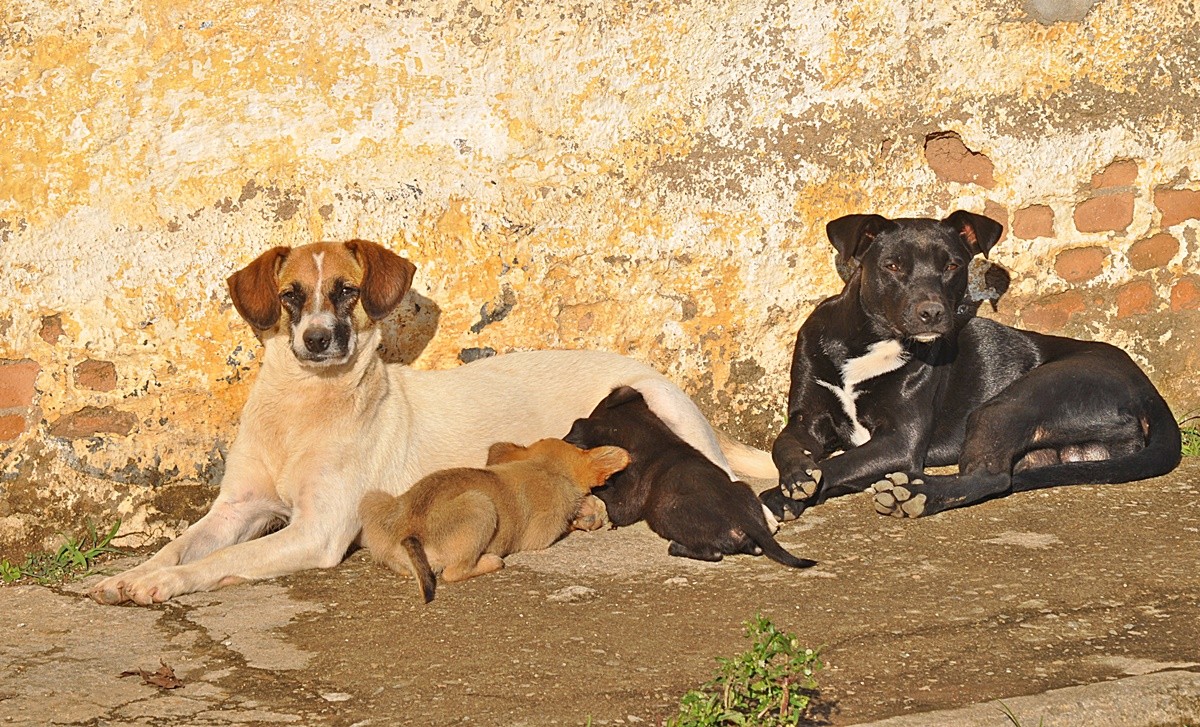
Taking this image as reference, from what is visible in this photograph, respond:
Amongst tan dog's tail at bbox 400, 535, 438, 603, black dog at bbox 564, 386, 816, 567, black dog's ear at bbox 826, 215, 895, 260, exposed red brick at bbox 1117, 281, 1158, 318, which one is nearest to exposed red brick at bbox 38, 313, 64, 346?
tan dog's tail at bbox 400, 535, 438, 603

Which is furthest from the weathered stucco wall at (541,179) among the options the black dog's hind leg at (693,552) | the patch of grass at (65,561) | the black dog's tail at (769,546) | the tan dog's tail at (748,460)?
the black dog's tail at (769,546)

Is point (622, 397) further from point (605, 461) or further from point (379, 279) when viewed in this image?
point (379, 279)

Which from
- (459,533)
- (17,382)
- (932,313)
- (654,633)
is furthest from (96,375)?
(932,313)

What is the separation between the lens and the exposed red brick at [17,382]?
563 centimetres

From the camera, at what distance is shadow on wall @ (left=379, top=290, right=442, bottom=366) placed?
6.16 metres

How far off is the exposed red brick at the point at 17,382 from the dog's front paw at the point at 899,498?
142 inches

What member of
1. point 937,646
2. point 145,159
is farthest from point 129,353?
point 937,646

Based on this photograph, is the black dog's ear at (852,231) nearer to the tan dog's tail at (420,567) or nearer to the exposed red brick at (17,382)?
the tan dog's tail at (420,567)

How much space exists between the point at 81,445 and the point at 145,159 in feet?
4.16

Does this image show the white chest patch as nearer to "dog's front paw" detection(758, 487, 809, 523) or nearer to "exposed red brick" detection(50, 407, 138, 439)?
"dog's front paw" detection(758, 487, 809, 523)

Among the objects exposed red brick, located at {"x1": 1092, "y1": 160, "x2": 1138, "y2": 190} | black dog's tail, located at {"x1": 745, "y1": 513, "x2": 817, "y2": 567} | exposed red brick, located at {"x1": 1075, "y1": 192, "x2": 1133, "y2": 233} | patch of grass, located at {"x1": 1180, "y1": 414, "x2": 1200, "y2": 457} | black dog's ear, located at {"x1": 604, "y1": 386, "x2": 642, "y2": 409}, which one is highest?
exposed red brick, located at {"x1": 1092, "y1": 160, "x2": 1138, "y2": 190}

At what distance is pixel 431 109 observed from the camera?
6.13 m

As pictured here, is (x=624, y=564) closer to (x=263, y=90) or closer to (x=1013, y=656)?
(x=1013, y=656)

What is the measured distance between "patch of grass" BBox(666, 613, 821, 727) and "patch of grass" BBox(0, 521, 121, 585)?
2.91 metres
